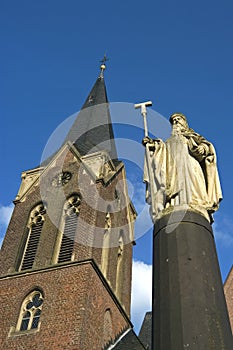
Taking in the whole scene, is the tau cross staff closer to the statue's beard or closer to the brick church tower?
the statue's beard

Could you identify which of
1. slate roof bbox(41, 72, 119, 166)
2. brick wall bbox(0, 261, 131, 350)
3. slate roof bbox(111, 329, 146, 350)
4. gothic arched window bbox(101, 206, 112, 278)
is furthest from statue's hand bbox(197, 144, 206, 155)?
slate roof bbox(41, 72, 119, 166)

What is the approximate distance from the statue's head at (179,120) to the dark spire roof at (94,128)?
16.9m

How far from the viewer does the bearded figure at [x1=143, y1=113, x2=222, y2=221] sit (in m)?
4.16

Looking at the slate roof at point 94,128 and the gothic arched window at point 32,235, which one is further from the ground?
the slate roof at point 94,128

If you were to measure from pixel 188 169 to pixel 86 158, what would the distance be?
55.0ft

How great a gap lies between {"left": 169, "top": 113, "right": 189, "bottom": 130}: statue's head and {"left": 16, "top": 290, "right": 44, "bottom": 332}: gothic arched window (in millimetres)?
10745

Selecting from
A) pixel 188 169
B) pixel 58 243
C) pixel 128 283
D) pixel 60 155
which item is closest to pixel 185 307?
pixel 188 169

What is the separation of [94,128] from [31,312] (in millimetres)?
13319

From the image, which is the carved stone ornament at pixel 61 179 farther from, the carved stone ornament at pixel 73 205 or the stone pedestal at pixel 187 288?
the stone pedestal at pixel 187 288

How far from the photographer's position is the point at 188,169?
4.38 meters

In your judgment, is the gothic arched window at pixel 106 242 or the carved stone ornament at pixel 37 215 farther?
the carved stone ornament at pixel 37 215

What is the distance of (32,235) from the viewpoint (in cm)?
1798

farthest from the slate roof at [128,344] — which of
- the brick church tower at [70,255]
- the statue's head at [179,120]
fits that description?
the statue's head at [179,120]

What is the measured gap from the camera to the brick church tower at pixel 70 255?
1380cm
